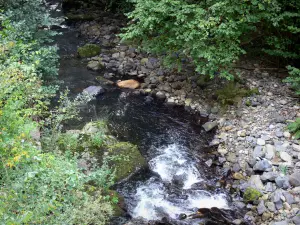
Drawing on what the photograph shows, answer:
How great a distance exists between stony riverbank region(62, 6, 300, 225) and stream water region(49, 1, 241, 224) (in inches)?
17.4

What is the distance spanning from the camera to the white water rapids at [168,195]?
22.0 ft

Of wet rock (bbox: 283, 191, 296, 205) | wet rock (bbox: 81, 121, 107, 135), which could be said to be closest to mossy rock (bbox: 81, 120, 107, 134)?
wet rock (bbox: 81, 121, 107, 135)

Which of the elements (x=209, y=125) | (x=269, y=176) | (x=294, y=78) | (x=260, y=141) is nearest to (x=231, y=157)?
(x=260, y=141)

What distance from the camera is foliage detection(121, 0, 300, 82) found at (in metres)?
8.30

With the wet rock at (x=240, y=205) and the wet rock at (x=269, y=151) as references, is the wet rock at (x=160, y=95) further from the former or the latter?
the wet rock at (x=240, y=205)

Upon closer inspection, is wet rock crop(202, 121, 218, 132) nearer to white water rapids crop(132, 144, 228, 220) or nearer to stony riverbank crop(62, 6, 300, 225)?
stony riverbank crop(62, 6, 300, 225)

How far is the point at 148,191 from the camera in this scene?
23.7 feet

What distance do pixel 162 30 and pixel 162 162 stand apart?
3947mm

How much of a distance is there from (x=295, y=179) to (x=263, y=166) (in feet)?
2.54

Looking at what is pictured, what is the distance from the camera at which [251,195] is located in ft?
22.4

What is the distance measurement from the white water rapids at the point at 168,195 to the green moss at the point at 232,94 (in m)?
2.47

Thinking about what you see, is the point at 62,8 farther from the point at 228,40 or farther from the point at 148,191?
the point at 148,191

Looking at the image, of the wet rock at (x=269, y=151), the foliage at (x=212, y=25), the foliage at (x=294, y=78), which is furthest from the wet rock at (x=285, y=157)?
the foliage at (x=212, y=25)

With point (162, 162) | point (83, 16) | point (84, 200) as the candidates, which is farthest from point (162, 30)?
point (83, 16)
